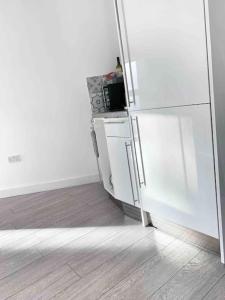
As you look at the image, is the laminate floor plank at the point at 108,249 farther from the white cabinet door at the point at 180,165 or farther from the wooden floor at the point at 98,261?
the white cabinet door at the point at 180,165

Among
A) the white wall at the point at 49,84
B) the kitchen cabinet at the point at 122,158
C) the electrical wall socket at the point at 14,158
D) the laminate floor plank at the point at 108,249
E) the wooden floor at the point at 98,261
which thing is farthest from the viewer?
the electrical wall socket at the point at 14,158

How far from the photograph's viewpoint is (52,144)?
10.7 ft

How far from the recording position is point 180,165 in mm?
1553

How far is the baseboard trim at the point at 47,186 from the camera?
10.7 ft


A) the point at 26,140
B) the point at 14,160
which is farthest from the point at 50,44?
the point at 14,160

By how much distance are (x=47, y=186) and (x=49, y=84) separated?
131 centimetres

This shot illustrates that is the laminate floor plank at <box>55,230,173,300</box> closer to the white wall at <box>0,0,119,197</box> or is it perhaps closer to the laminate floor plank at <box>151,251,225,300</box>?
the laminate floor plank at <box>151,251,225,300</box>

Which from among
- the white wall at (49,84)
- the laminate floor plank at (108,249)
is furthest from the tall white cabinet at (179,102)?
the white wall at (49,84)

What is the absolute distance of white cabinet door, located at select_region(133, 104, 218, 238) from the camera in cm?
139

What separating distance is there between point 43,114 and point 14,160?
0.70 meters

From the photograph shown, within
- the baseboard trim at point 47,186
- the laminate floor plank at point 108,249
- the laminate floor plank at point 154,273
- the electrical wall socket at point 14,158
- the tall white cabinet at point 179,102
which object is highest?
the tall white cabinet at point 179,102

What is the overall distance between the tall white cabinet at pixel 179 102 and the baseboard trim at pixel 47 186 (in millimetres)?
1640

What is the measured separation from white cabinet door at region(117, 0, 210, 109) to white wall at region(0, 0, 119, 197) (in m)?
1.53

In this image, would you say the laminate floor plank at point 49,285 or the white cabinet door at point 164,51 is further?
the laminate floor plank at point 49,285
